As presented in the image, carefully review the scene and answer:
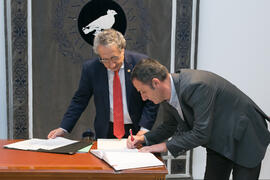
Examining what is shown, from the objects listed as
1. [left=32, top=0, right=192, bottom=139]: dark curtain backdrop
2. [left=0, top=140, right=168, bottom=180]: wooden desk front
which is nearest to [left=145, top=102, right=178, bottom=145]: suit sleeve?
[left=0, top=140, right=168, bottom=180]: wooden desk front

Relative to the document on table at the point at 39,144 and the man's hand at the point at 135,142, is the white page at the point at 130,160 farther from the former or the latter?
the document on table at the point at 39,144

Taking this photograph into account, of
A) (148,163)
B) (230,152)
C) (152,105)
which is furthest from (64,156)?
(230,152)

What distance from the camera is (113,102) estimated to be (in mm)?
2293

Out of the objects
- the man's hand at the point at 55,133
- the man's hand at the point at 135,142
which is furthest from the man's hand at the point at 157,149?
the man's hand at the point at 55,133

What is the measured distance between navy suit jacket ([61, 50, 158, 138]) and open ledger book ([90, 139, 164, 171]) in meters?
0.42

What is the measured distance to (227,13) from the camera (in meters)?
3.38

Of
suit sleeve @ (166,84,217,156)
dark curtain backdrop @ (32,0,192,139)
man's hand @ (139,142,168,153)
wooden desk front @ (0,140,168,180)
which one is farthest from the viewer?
dark curtain backdrop @ (32,0,192,139)

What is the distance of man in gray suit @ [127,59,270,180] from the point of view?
5.49ft

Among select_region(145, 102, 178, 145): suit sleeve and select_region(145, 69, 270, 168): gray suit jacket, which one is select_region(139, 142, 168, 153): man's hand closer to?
select_region(145, 69, 270, 168): gray suit jacket

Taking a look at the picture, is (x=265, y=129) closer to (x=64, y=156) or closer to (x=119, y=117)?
(x=119, y=117)

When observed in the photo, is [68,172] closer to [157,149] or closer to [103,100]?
[157,149]

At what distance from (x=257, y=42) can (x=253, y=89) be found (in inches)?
20.4

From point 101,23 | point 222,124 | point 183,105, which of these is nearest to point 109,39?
point 183,105

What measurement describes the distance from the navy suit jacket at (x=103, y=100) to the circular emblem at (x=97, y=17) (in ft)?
3.62
